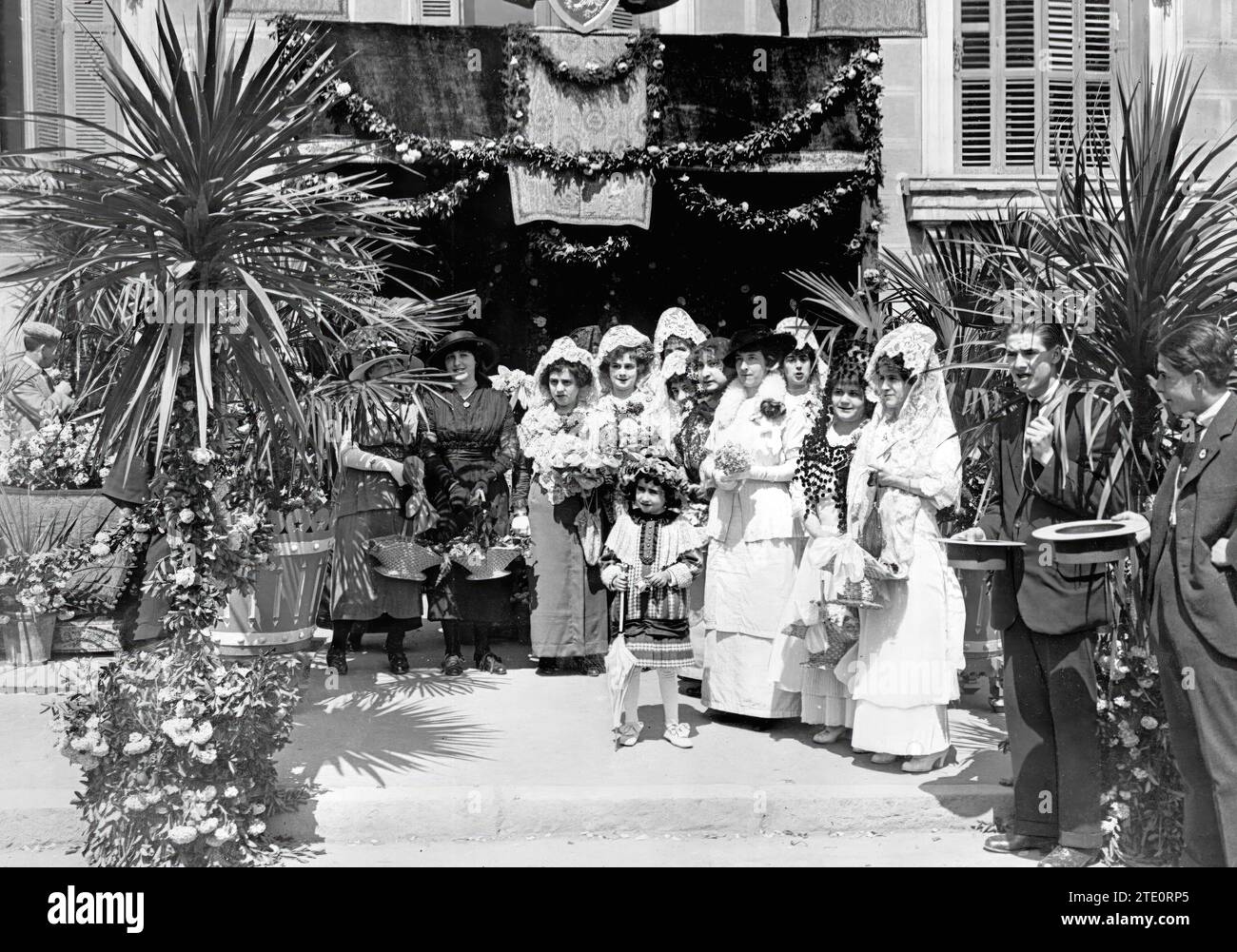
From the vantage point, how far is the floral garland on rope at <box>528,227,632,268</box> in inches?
370

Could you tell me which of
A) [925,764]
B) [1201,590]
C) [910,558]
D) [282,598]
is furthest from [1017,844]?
[282,598]

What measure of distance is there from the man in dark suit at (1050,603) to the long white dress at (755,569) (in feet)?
5.06

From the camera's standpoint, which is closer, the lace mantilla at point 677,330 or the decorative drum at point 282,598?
the decorative drum at point 282,598

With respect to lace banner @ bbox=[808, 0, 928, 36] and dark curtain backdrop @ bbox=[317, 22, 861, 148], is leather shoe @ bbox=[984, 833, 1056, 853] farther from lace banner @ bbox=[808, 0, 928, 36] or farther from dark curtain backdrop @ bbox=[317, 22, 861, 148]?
lace banner @ bbox=[808, 0, 928, 36]

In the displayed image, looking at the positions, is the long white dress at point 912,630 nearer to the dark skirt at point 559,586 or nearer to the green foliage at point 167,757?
the dark skirt at point 559,586

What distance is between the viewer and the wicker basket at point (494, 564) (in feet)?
24.7

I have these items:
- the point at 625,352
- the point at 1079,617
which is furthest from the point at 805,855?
the point at 625,352

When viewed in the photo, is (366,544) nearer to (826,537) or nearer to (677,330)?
(677,330)

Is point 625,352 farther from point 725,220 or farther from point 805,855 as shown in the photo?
point 805,855

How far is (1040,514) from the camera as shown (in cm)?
467

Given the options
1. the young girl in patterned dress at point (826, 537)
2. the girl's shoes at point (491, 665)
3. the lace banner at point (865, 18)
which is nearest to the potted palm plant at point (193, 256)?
the young girl in patterned dress at point (826, 537)
